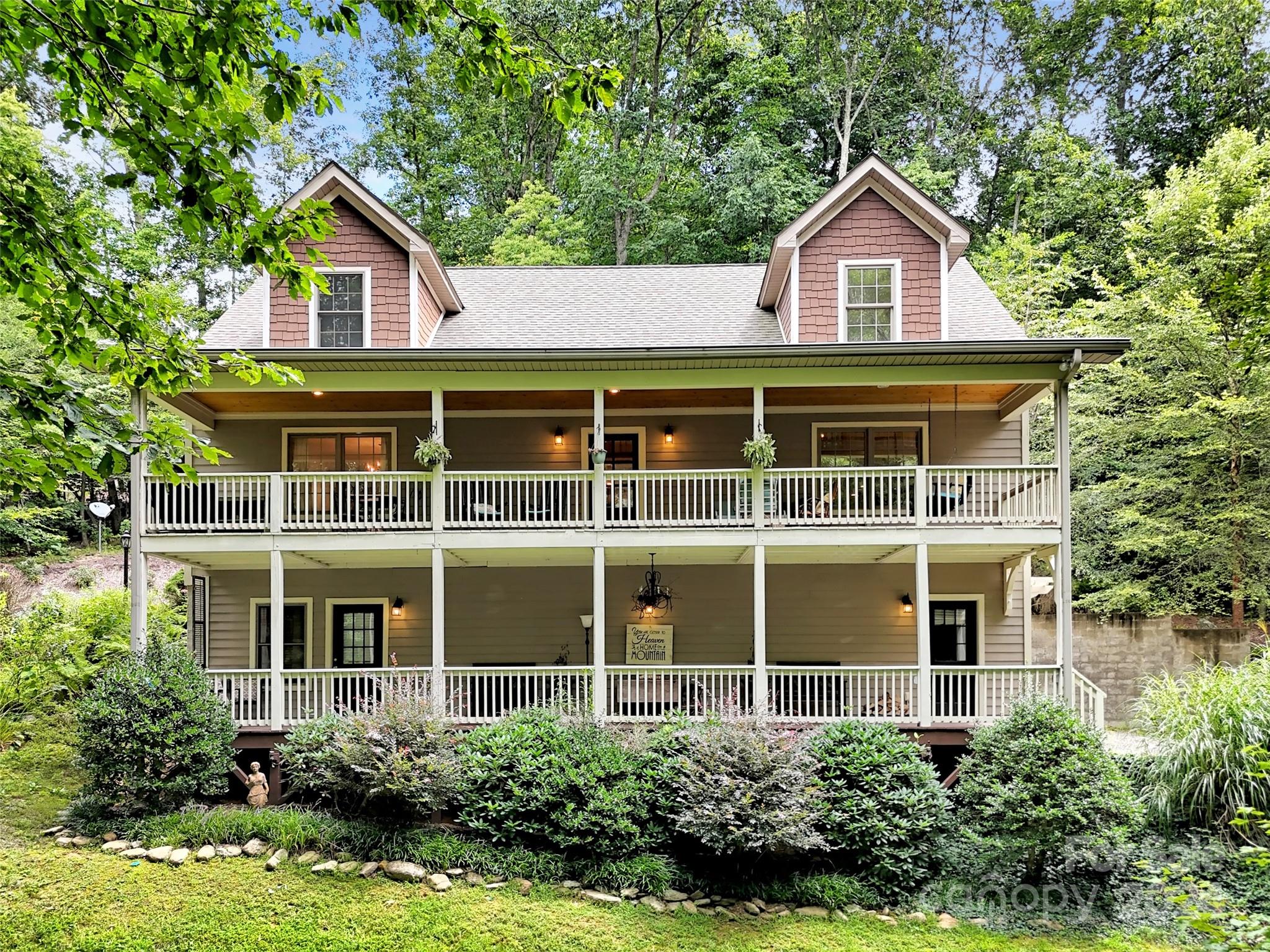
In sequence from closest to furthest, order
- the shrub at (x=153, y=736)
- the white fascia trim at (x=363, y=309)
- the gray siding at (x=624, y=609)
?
the shrub at (x=153, y=736), the white fascia trim at (x=363, y=309), the gray siding at (x=624, y=609)

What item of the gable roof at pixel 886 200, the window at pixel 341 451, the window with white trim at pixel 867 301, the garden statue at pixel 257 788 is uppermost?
the gable roof at pixel 886 200

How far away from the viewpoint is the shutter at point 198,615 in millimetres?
14914

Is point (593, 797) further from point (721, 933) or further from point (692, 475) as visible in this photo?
point (692, 475)

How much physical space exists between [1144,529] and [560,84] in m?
16.5

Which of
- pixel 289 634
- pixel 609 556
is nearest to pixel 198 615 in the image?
pixel 289 634

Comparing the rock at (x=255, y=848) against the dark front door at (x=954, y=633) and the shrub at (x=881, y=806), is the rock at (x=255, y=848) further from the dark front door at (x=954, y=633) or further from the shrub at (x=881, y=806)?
the dark front door at (x=954, y=633)

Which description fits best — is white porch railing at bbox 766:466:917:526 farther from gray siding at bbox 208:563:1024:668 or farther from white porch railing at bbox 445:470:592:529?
white porch railing at bbox 445:470:592:529

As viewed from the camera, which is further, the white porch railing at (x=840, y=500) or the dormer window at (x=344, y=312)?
the dormer window at (x=344, y=312)

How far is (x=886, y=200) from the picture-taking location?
13.3m

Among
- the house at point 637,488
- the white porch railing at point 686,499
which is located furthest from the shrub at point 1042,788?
the white porch railing at point 686,499

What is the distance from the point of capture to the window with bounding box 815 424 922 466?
14.7 meters

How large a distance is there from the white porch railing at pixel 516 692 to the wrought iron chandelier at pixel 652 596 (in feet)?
6.45

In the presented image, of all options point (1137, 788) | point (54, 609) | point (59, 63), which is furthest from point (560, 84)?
point (54, 609)

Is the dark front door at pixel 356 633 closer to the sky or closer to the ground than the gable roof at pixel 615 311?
closer to the ground
